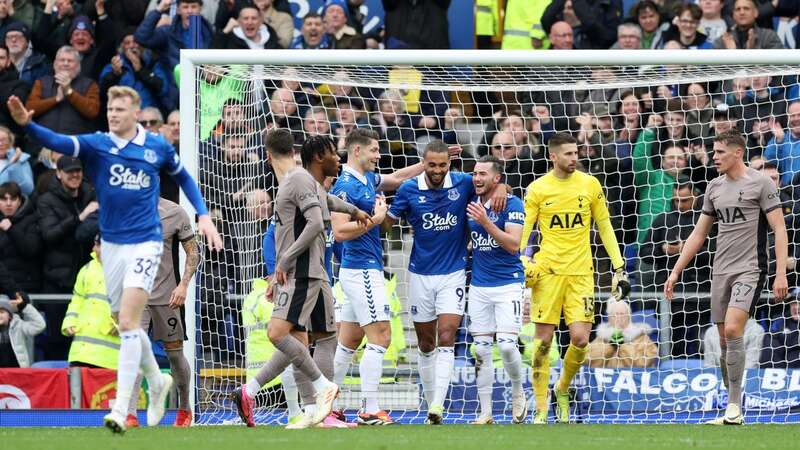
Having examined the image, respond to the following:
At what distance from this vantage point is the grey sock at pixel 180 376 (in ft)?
38.8

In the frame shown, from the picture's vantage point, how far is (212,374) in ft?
45.1

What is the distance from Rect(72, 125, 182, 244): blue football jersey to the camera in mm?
9688

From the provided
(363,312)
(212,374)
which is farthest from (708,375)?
(212,374)

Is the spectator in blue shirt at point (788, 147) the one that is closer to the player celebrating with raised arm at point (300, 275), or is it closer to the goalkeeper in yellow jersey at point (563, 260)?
the goalkeeper in yellow jersey at point (563, 260)

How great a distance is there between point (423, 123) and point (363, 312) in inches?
150

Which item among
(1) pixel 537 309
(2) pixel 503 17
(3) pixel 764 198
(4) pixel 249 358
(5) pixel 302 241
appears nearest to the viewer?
(5) pixel 302 241

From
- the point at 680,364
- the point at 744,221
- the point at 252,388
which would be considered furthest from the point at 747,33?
the point at 252,388

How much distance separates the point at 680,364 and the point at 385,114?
416 cm

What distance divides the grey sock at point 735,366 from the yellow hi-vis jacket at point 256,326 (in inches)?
172

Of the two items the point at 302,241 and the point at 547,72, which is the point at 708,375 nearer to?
the point at 547,72

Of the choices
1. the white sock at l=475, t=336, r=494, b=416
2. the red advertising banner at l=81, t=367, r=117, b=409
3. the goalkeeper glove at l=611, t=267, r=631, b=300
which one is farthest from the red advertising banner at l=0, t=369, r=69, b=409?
the goalkeeper glove at l=611, t=267, r=631, b=300

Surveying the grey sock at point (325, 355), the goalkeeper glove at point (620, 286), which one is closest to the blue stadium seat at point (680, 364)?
the goalkeeper glove at point (620, 286)

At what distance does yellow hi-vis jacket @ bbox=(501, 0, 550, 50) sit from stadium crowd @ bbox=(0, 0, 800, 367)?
0.02 metres

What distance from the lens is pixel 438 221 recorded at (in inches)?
492
